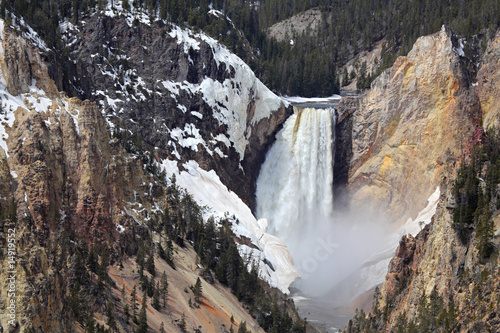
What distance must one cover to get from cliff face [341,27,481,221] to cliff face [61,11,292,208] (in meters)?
15.7

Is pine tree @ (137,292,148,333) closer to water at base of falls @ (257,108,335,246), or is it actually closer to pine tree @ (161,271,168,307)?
pine tree @ (161,271,168,307)

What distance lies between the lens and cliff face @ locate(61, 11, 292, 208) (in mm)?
75250

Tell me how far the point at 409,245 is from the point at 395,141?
109 ft

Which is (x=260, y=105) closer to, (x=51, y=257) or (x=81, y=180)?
(x=81, y=180)

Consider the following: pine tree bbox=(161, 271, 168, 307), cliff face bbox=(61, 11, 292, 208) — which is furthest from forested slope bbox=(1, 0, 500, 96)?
pine tree bbox=(161, 271, 168, 307)

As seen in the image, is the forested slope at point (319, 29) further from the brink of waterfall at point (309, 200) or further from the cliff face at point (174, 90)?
the brink of waterfall at point (309, 200)

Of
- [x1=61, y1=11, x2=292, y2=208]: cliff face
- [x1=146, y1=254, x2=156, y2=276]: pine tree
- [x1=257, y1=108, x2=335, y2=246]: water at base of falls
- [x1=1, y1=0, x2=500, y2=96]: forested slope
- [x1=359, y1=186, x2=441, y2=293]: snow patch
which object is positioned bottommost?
[x1=359, y1=186, x2=441, y2=293]: snow patch

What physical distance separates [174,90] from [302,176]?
77.0 ft

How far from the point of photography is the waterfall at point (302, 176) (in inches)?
3548

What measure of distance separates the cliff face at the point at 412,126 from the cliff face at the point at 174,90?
1573 centimetres

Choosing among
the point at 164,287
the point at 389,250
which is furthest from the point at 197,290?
the point at 389,250

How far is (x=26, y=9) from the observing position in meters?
69.7

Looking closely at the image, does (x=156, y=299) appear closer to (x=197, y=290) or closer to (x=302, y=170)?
(x=197, y=290)

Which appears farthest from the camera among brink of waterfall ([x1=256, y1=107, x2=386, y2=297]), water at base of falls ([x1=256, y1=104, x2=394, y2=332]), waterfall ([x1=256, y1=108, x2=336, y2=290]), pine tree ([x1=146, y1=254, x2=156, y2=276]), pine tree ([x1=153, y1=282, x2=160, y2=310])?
waterfall ([x1=256, y1=108, x2=336, y2=290])
